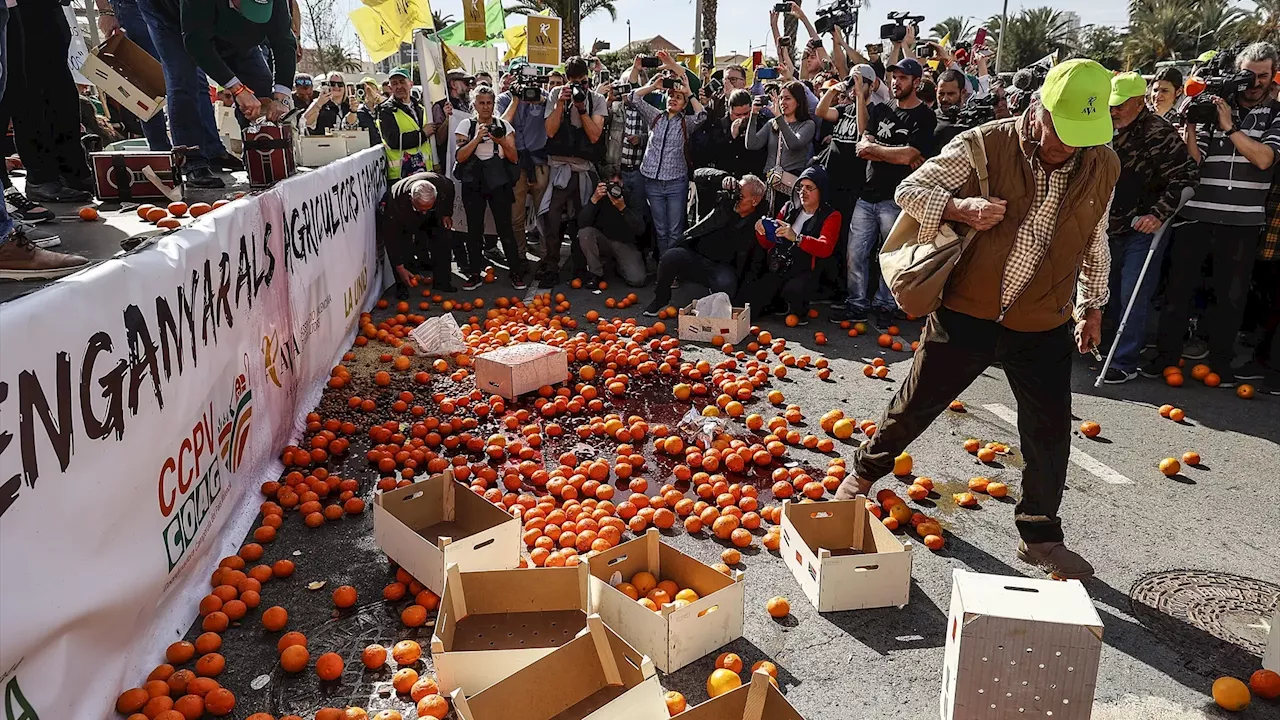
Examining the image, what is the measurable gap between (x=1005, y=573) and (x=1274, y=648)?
110cm

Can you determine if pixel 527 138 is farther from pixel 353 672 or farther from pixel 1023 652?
pixel 1023 652

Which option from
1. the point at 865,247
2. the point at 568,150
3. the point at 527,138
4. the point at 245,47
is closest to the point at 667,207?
the point at 568,150

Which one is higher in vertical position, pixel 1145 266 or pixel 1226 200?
A: pixel 1226 200

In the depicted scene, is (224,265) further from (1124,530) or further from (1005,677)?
(1124,530)

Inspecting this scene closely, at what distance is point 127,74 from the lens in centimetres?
697

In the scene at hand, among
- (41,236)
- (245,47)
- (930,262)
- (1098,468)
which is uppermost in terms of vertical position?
(245,47)

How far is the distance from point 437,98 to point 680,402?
7.52 m

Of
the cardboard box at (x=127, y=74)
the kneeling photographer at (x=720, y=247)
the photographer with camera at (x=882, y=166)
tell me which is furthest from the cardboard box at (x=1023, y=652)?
the cardboard box at (x=127, y=74)

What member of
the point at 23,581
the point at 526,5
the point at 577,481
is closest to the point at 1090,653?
the point at 577,481

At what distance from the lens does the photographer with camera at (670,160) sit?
33.1 feet

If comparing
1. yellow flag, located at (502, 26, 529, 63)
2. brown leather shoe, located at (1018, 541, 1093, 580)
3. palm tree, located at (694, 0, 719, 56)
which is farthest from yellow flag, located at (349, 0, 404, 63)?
palm tree, located at (694, 0, 719, 56)

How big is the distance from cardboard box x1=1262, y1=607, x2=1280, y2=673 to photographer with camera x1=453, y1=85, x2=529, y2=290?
8176 mm

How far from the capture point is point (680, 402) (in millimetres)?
6781

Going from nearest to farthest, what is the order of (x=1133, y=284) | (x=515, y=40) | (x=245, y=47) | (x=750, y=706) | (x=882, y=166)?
1. (x=750, y=706)
2. (x=245, y=47)
3. (x=1133, y=284)
4. (x=882, y=166)
5. (x=515, y=40)
